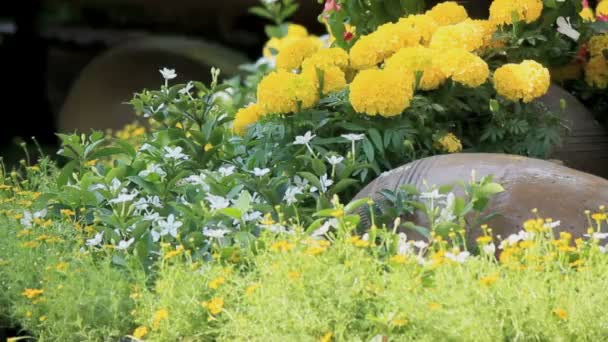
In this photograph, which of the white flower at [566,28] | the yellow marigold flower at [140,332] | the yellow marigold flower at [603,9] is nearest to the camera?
the yellow marigold flower at [140,332]

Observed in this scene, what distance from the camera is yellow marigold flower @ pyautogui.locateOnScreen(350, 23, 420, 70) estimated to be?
3.52 m

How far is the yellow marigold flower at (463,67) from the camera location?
332cm

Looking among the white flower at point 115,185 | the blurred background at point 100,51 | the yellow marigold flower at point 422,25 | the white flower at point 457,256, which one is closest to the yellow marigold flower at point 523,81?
the yellow marigold flower at point 422,25

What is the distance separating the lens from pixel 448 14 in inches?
149

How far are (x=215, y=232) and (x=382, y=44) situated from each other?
1099mm

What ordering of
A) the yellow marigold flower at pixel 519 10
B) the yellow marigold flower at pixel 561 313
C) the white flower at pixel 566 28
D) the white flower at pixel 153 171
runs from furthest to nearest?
1. the white flower at pixel 566 28
2. the yellow marigold flower at pixel 519 10
3. the white flower at pixel 153 171
4. the yellow marigold flower at pixel 561 313

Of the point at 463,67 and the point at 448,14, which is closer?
the point at 463,67

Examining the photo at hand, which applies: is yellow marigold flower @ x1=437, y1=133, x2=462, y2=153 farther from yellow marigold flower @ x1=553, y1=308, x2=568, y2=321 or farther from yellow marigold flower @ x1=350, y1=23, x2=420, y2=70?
yellow marigold flower @ x1=553, y1=308, x2=568, y2=321

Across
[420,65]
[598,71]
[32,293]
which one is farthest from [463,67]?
[32,293]

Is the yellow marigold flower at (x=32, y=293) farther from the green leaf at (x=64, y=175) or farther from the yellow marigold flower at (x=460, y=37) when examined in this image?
the yellow marigold flower at (x=460, y=37)

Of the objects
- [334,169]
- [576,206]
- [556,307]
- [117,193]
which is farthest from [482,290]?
[117,193]

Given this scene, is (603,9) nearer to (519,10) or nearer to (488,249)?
(519,10)

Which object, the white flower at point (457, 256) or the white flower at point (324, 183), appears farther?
the white flower at point (324, 183)

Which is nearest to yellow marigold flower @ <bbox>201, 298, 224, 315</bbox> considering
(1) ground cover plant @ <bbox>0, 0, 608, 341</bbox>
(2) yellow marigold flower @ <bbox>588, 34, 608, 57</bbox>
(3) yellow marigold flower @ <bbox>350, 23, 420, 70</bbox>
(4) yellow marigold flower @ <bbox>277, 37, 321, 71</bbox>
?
(1) ground cover plant @ <bbox>0, 0, 608, 341</bbox>
